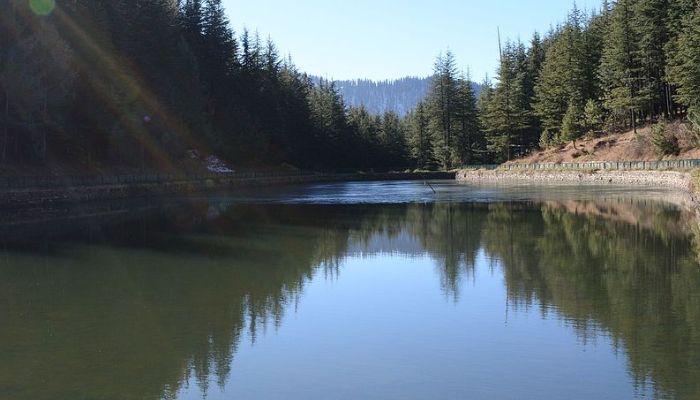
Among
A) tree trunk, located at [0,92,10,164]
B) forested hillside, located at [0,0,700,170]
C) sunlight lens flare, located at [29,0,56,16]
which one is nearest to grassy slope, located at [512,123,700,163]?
forested hillside, located at [0,0,700,170]

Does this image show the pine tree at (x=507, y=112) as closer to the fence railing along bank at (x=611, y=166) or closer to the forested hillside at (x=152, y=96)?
the fence railing along bank at (x=611, y=166)

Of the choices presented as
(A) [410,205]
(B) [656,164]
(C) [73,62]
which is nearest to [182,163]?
(C) [73,62]

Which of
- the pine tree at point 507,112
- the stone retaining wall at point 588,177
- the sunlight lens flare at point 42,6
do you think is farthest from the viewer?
the pine tree at point 507,112

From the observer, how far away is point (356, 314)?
47.1 feet

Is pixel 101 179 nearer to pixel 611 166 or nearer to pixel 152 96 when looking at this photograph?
pixel 152 96

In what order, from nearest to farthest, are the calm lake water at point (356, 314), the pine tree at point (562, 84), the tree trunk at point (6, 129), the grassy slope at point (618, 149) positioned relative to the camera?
the calm lake water at point (356, 314) < the tree trunk at point (6, 129) < the grassy slope at point (618, 149) < the pine tree at point (562, 84)

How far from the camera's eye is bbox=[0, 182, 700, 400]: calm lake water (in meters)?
9.90

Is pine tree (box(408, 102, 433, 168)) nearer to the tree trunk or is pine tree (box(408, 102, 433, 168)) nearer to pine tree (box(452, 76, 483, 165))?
pine tree (box(452, 76, 483, 165))

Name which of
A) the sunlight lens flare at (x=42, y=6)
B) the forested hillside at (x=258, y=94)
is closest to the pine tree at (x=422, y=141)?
the forested hillside at (x=258, y=94)

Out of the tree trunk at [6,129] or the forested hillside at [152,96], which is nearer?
the tree trunk at [6,129]

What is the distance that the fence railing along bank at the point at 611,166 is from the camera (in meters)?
53.7

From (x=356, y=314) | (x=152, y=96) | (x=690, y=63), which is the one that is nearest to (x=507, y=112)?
(x=690, y=63)

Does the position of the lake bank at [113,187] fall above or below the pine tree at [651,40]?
below

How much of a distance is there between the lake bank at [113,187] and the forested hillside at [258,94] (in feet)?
16.1
